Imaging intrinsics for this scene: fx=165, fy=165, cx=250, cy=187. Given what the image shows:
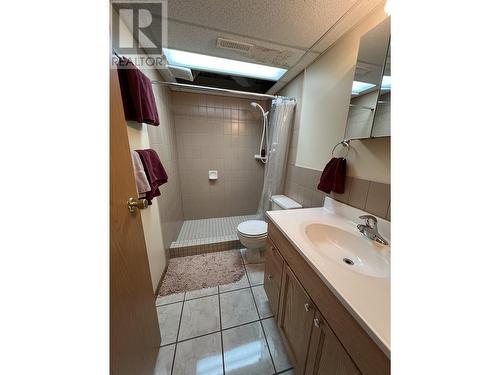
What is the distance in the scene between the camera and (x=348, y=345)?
561 millimetres

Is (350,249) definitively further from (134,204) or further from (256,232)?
(134,204)

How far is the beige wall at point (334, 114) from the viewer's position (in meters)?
0.99

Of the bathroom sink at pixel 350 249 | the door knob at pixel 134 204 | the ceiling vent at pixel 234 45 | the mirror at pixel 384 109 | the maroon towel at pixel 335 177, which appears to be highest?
the ceiling vent at pixel 234 45

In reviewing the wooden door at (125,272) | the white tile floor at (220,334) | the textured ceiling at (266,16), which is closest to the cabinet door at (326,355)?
the white tile floor at (220,334)

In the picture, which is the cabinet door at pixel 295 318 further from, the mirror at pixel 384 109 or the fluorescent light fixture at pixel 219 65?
the fluorescent light fixture at pixel 219 65

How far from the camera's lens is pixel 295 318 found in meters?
0.90

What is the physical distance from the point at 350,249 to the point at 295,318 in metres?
0.51

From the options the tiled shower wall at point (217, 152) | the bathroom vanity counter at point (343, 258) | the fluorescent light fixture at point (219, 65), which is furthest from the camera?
the tiled shower wall at point (217, 152)

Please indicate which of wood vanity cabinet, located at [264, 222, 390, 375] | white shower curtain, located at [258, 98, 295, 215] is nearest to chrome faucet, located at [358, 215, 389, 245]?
wood vanity cabinet, located at [264, 222, 390, 375]

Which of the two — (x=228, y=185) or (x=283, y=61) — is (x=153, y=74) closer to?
(x=283, y=61)

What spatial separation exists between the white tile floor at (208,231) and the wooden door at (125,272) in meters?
1.16
